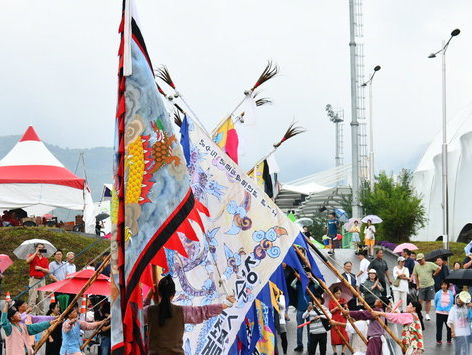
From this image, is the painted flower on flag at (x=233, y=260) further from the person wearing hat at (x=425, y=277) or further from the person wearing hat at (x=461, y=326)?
the person wearing hat at (x=425, y=277)

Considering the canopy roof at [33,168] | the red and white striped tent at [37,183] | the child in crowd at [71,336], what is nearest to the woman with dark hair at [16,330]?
the child in crowd at [71,336]

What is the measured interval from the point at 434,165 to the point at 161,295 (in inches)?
2005

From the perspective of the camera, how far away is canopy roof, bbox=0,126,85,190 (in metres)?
29.3

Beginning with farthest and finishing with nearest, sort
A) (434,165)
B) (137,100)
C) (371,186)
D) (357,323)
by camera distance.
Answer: (434,165), (371,186), (357,323), (137,100)

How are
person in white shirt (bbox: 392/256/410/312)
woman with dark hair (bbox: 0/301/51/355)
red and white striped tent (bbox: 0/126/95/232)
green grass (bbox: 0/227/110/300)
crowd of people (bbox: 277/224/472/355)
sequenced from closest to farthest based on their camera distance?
woman with dark hair (bbox: 0/301/51/355)
crowd of people (bbox: 277/224/472/355)
person in white shirt (bbox: 392/256/410/312)
green grass (bbox: 0/227/110/300)
red and white striped tent (bbox: 0/126/95/232)

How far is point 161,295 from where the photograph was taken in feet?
27.4

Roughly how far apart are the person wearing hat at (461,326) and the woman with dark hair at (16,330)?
7269mm

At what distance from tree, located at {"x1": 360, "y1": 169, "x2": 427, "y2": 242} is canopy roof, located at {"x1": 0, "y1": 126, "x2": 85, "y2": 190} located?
55.5 ft

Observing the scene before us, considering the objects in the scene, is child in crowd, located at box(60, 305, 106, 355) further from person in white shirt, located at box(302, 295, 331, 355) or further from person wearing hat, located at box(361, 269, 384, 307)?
person wearing hat, located at box(361, 269, 384, 307)

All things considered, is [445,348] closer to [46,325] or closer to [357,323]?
[357,323]

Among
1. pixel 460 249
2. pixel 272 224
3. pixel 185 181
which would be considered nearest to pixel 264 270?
pixel 272 224

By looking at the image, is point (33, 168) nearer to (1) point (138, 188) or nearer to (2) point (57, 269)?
(2) point (57, 269)

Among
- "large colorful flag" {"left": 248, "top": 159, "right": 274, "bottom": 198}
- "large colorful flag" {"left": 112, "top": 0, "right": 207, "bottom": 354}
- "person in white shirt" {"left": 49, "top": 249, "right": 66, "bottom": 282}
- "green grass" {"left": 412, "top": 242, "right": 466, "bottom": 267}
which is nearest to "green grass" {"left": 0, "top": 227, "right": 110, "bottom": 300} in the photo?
"person in white shirt" {"left": 49, "top": 249, "right": 66, "bottom": 282}

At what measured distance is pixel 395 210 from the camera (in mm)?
42938
